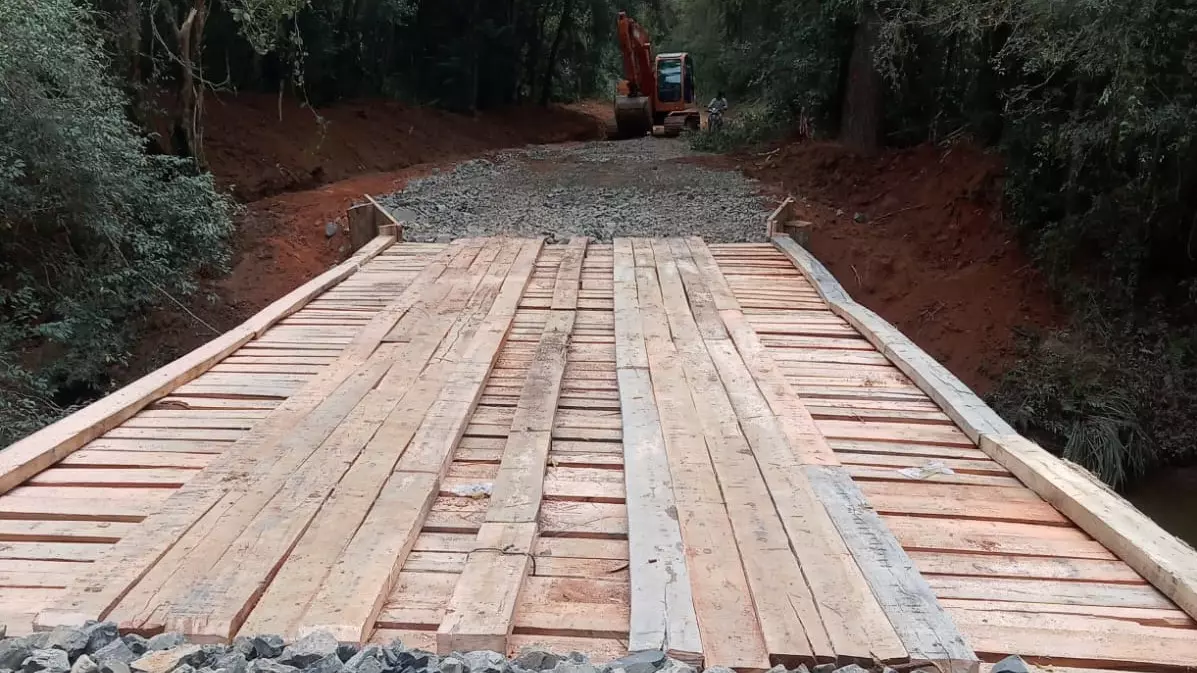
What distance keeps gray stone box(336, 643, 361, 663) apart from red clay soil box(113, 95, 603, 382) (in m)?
6.64

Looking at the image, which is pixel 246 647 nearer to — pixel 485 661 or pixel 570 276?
pixel 485 661

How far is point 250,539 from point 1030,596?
2060 mm

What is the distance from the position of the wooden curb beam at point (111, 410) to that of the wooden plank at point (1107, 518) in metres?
3.30

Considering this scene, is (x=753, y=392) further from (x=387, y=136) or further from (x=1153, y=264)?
(x=387, y=136)

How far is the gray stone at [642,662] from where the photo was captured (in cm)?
173

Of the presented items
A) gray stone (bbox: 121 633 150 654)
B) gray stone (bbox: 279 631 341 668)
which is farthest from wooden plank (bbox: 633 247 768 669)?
gray stone (bbox: 121 633 150 654)

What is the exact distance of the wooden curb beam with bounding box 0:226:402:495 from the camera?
106 inches

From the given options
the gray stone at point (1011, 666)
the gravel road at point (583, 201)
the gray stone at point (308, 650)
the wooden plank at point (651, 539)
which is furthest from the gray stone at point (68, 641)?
the gravel road at point (583, 201)

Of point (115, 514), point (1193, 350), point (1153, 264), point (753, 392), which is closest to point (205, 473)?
point (115, 514)

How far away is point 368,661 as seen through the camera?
5.57 feet

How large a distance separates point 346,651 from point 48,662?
597mm

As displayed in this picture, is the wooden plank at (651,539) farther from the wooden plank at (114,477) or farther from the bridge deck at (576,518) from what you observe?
the wooden plank at (114,477)

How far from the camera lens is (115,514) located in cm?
244

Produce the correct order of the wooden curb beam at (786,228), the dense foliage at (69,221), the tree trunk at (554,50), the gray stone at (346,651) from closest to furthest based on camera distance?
the gray stone at (346,651) → the dense foliage at (69,221) → the wooden curb beam at (786,228) → the tree trunk at (554,50)
